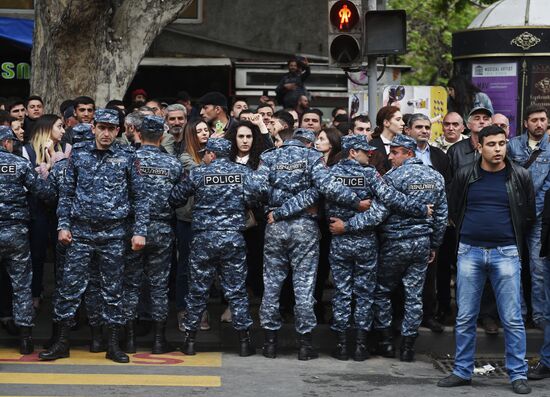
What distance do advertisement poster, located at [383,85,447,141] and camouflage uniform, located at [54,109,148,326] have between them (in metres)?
5.66

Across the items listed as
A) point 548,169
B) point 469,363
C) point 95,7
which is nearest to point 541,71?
point 548,169

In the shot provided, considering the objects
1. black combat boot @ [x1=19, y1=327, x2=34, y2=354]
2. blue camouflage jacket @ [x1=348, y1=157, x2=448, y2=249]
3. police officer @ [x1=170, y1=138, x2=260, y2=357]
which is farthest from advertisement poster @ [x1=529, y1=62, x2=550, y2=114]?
black combat boot @ [x1=19, y1=327, x2=34, y2=354]

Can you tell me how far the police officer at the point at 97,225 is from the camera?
11250 mm

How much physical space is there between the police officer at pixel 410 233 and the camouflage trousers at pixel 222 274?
1.34 meters

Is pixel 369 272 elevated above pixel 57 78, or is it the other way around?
pixel 57 78

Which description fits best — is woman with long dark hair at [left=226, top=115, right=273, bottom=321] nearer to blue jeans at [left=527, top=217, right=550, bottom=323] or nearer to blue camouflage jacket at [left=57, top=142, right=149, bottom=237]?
blue camouflage jacket at [left=57, top=142, right=149, bottom=237]

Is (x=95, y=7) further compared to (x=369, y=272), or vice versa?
(x=95, y=7)

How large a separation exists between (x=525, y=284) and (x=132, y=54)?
228 inches

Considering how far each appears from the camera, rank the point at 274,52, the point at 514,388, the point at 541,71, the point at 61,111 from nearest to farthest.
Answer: the point at 514,388 < the point at 61,111 < the point at 541,71 < the point at 274,52

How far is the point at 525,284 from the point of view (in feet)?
41.4

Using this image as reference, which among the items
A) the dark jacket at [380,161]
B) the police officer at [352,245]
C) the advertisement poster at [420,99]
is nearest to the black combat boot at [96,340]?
the police officer at [352,245]

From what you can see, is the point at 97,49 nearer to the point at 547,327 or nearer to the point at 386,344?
the point at 386,344

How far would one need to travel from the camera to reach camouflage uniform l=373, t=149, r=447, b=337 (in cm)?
1153

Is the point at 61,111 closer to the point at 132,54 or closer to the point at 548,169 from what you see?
the point at 132,54
